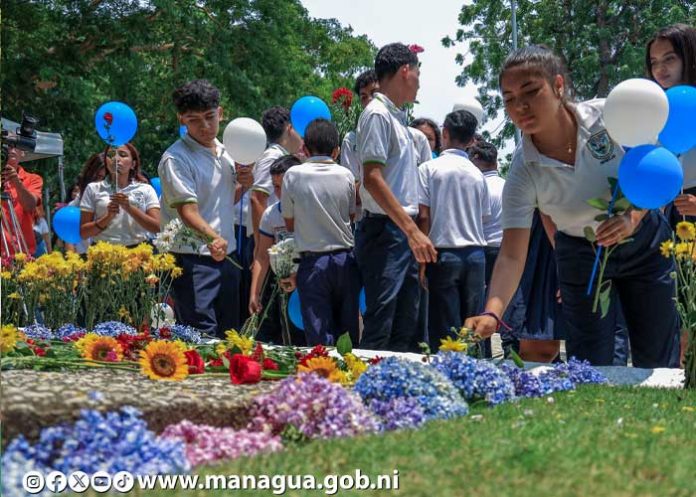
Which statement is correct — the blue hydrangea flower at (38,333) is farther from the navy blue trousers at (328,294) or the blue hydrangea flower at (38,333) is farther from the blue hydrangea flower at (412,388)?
the blue hydrangea flower at (412,388)

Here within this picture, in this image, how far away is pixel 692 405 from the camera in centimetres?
369

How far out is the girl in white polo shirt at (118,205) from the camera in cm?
768

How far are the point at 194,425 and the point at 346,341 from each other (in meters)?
1.33

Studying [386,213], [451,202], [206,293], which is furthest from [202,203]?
[451,202]

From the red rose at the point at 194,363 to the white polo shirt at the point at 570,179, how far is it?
1413 millimetres

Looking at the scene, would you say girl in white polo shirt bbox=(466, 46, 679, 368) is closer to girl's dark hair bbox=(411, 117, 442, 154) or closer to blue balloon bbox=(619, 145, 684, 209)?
blue balloon bbox=(619, 145, 684, 209)

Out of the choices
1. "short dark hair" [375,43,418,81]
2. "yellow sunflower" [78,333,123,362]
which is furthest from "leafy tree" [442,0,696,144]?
"yellow sunflower" [78,333,123,362]

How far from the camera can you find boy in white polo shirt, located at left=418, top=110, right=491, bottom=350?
261 inches

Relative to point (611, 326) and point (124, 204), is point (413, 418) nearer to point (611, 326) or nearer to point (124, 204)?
point (611, 326)

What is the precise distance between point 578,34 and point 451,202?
66.9 feet

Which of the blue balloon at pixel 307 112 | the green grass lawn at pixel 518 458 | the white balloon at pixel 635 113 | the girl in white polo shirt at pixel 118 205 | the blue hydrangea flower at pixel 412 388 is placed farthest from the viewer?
the blue balloon at pixel 307 112

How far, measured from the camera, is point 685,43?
15.9ft

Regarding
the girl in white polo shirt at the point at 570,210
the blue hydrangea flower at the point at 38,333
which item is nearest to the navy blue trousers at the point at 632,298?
the girl in white polo shirt at the point at 570,210

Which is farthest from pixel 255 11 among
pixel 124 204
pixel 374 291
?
pixel 374 291
